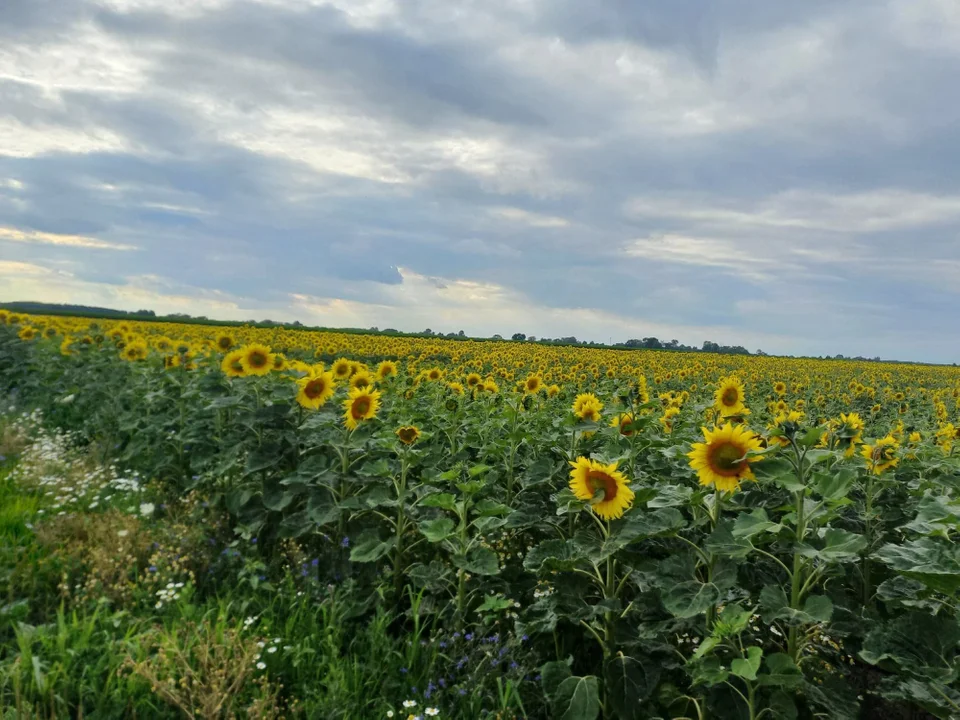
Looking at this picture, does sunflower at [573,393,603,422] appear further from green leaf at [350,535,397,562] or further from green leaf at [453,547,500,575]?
green leaf at [350,535,397,562]

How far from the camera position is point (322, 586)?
3.82 metres

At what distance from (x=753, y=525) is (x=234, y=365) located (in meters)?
4.08

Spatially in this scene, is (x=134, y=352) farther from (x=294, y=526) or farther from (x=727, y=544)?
(x=727, y=544)

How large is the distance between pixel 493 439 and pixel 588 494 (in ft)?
6.89

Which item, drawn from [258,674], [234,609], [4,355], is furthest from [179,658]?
[4,355]

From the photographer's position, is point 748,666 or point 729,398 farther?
point 729,398

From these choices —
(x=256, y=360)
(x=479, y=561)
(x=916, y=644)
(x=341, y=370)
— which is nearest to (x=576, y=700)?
(x=479, y=561)

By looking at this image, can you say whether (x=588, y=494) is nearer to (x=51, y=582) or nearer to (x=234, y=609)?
(x=234, y=609)

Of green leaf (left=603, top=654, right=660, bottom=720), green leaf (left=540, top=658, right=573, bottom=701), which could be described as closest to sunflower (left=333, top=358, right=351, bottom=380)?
green leaf (left=540, top=658, right=573, bottom=701)

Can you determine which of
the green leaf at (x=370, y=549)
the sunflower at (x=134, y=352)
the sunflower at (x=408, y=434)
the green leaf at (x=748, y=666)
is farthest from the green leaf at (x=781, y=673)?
the sunflower at (x=134, y=352)

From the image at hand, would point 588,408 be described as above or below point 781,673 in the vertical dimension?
above

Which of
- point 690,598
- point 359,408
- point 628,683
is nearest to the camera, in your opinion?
point 690,598

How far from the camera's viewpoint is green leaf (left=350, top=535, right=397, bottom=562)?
11.7 ft

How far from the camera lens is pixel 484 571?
10.4 feet
